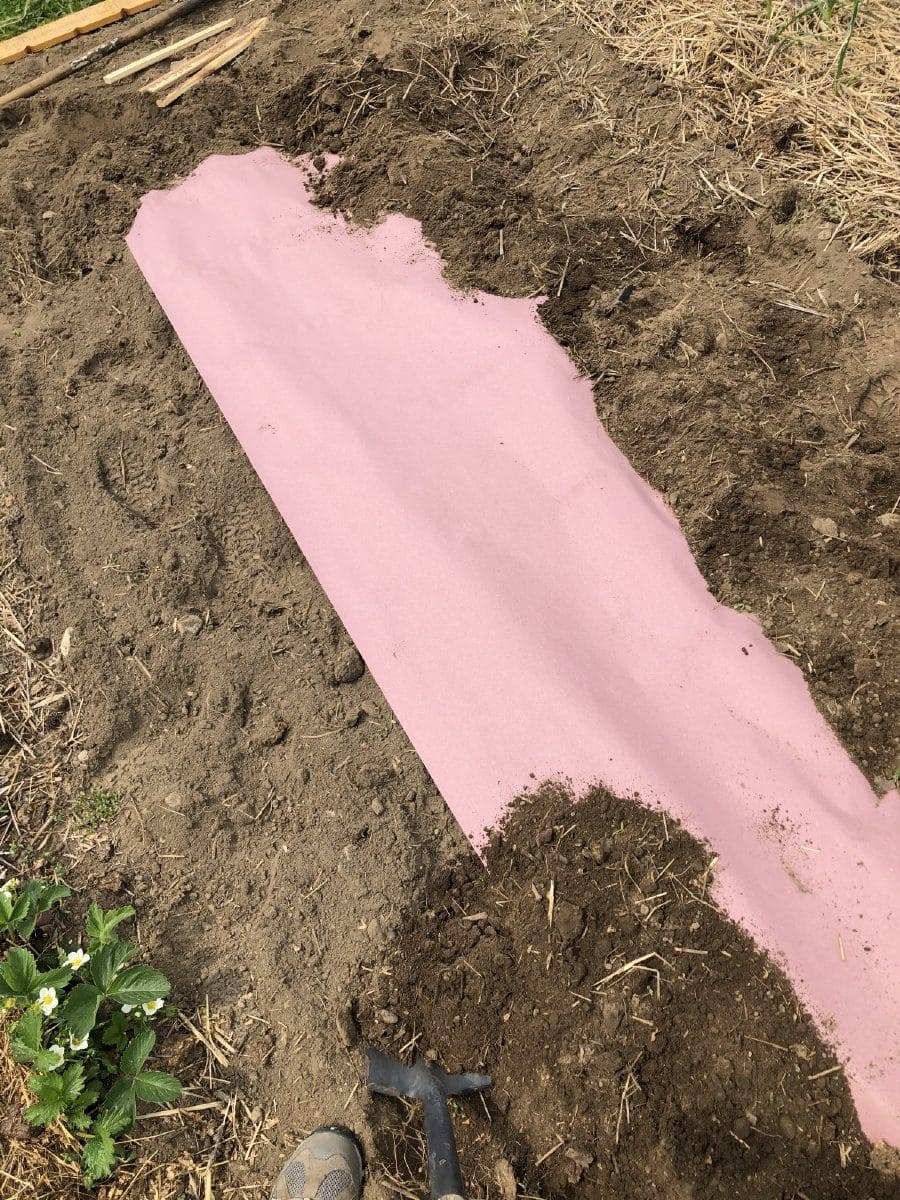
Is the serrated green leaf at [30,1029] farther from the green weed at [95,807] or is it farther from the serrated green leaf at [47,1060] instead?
the green weed at [95,807]

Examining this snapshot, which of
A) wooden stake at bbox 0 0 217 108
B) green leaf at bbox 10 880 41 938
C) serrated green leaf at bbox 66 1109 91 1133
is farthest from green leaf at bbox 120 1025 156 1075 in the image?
wooden stake at bbox 0 0 217 108

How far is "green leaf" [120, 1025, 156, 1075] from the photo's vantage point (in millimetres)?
1812

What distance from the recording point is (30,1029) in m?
1.78

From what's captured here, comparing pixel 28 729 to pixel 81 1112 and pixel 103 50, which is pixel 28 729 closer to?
pixel 81 1112

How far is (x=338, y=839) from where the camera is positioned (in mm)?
2146

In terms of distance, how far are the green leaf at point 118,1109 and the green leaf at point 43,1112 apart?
94mm

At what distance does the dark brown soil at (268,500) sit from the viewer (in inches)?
80.7

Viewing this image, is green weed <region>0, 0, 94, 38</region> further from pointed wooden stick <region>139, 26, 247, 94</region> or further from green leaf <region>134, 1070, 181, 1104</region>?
green leaf <region>134, 1070, 181, 1104</region>

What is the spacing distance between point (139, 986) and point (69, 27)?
14.7 feet

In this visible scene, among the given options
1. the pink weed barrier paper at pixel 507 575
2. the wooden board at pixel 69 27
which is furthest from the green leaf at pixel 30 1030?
the wooden board at pixel 69 27

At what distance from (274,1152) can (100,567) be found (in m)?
1.66

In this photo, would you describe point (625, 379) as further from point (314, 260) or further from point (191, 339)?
point (191, 339)

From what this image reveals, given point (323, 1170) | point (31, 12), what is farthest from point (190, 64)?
point (323, 1170)

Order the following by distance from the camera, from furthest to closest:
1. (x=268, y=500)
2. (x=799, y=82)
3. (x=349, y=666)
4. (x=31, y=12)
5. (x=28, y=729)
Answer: (x=31, y=12) < (x=799, y=82) < (x=268, y=500) < (x=349, y=666) < (x=28, y=729)
